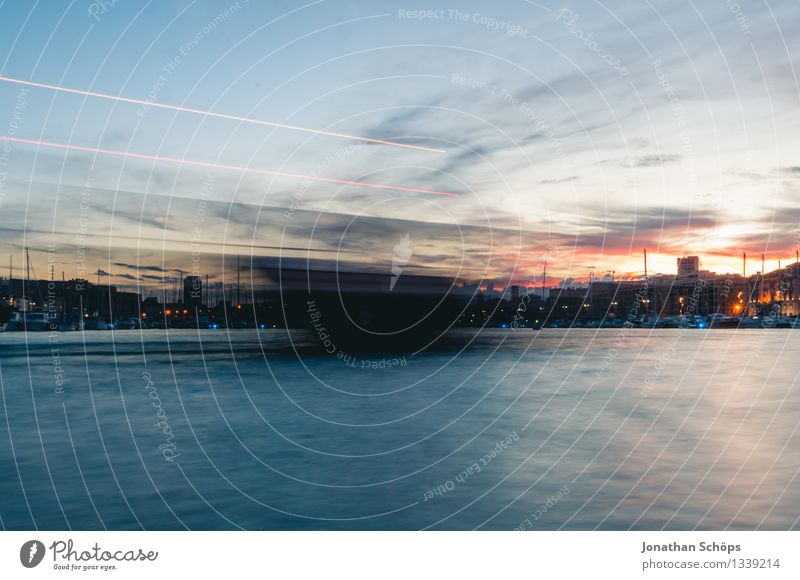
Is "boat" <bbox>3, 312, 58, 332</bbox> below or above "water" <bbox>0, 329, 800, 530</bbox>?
above

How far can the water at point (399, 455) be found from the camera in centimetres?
1241

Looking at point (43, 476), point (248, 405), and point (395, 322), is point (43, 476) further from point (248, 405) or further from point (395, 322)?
point (395, 322)

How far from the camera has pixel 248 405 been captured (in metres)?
28.8

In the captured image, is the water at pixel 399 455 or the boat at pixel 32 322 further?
the boat at pixel 32 322

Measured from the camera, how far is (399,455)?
709 inches

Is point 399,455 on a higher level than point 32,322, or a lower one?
lower

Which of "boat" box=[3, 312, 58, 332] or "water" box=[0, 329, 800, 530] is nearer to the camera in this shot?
"water" box=[0, 329, 800, 530]

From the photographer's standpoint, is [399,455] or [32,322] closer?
[399,455]

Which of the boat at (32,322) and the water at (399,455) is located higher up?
the boat at (32,322)

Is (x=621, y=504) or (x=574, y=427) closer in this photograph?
(x=621, y=504)

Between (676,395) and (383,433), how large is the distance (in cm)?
1603

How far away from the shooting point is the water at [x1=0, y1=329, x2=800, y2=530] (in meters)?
12.4
